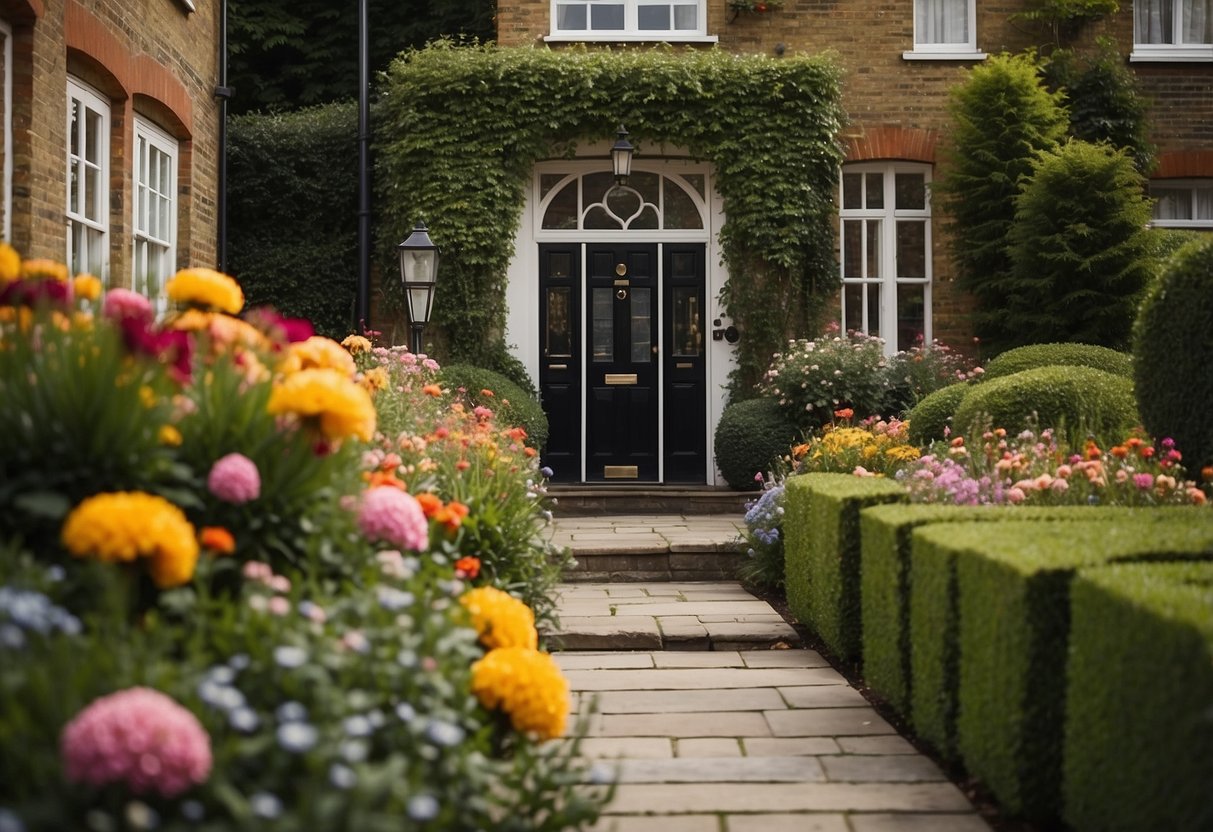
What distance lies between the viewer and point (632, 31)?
12.6 metres

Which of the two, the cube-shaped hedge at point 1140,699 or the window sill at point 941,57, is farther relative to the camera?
the window sill at point 941,57

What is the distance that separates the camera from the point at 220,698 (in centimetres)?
208

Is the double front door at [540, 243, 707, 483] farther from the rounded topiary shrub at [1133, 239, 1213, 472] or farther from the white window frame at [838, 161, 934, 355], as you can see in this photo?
the rounded topiary shrub at [1133, 239, 1213, 472]

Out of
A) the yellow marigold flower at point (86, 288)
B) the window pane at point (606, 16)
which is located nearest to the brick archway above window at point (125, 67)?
the window pane at point (606, 16)

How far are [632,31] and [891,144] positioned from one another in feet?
Answer: 8.59

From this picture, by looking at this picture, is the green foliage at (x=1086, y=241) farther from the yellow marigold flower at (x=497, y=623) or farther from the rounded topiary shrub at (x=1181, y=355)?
the yellow marigold flower at (x=497, y=623)

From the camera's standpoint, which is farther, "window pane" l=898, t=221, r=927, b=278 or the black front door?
"window pane" l=898, t=221, r=927, b=278

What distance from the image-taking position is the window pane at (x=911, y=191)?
12.6 m

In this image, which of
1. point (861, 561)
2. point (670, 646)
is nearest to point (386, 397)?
point (670, 646)

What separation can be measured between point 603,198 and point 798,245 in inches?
72.1

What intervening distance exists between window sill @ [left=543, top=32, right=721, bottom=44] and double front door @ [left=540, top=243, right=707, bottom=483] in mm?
1940

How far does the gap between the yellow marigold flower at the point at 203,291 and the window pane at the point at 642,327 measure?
29.2 feet

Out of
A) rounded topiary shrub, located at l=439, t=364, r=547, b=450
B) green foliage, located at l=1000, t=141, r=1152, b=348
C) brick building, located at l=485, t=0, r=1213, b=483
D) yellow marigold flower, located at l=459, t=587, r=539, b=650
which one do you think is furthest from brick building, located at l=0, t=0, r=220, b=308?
green foliage, located at l=1000, t=141, r=1152, b=348

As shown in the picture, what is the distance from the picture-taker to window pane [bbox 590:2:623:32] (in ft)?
41.3
